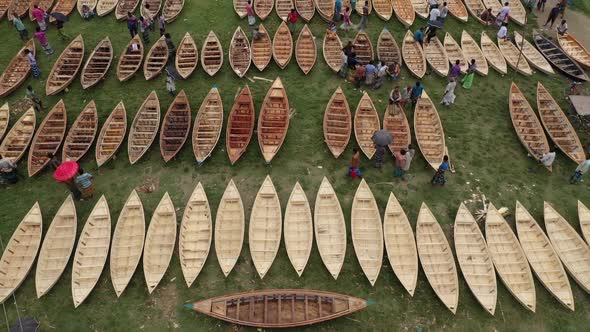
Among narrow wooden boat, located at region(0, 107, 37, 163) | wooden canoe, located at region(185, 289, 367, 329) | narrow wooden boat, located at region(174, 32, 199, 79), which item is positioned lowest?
wooden canoe, located at region(185, 289, 367, 329)

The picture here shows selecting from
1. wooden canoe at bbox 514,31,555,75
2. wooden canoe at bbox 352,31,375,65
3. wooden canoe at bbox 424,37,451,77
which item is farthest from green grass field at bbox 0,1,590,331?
wooden canoe at bbox 352,31,375,65

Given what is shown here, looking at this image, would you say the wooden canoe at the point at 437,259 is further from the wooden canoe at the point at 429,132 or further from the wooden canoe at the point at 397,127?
the wooden canoe at the point at 397,127

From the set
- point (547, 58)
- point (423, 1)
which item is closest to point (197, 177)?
point (423, 1)

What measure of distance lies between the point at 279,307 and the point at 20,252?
38.5 feet

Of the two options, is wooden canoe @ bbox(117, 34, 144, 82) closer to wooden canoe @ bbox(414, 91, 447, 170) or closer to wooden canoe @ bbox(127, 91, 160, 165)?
wooden canoe @ bbox(127, 91, 160, 165)

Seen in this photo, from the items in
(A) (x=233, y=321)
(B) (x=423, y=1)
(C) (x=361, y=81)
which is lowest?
(A) (x=233, y=321)

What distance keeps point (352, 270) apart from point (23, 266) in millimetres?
14127

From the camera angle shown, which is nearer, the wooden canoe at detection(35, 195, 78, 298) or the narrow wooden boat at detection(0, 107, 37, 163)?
the wooden canoe at detection(35, 195, 78, 298)

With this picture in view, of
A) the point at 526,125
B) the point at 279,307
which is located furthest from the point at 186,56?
the point at 526,125

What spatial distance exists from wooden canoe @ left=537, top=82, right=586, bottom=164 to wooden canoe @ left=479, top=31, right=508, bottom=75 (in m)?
2.59

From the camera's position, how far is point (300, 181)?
20000mm

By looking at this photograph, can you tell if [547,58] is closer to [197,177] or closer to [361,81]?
[361,81]

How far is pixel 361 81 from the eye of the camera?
24438 millimetres

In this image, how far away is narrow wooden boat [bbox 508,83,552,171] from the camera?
834 inches
